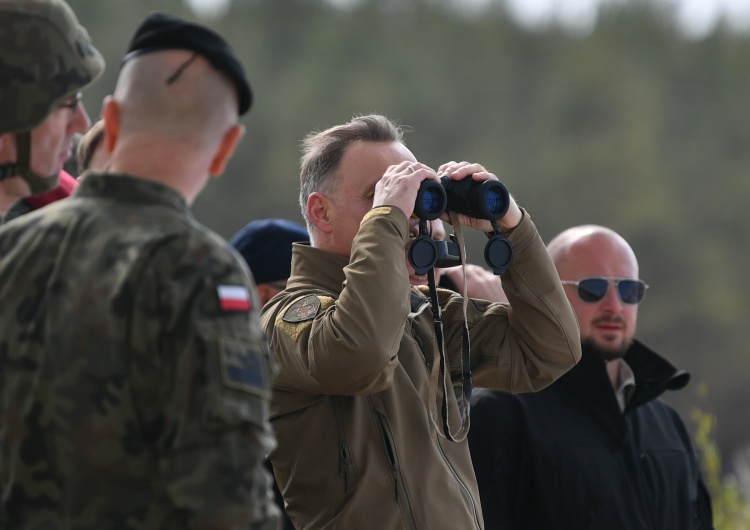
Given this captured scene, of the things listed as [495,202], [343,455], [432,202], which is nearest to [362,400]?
[343,455]

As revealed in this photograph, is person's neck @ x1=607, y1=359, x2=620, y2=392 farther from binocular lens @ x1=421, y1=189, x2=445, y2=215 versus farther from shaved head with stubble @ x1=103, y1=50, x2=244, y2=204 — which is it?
shaved head with stubble @ x1=103, y1=50, x2=244, y2=204

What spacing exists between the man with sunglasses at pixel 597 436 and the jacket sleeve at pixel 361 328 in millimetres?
1313

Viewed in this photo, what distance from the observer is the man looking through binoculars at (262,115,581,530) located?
3127 millimetres

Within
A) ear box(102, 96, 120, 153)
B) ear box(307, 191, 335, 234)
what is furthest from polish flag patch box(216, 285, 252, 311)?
ear box(307, 191, 335, 234)

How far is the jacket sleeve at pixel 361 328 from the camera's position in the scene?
3066mm

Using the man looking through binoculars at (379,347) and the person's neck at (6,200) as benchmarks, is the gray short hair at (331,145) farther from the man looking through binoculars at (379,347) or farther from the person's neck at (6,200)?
the person's neck at (6,200)

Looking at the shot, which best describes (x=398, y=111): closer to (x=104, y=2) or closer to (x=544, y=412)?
(x=104, y=2)

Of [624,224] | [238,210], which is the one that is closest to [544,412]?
[238,210]

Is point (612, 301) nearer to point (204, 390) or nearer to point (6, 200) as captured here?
point (6, 200)

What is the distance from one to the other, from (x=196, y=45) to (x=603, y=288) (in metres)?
2.81

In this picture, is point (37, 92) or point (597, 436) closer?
A: point (37, 92)

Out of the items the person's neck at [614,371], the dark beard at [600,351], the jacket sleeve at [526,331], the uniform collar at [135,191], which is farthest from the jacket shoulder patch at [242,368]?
the person's neck at [614,371]

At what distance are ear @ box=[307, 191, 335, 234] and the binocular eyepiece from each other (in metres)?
0.29

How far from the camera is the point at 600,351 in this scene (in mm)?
4727
